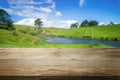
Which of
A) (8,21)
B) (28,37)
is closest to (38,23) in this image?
(28,37)

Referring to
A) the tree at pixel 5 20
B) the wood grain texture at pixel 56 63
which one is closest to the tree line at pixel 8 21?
the tree at pixel 5 20

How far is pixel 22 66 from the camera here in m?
0.77

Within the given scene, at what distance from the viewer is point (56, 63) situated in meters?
0.78

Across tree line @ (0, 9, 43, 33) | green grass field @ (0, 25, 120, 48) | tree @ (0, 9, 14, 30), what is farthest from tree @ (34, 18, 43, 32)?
tree @ (0, 9, 14, 30)

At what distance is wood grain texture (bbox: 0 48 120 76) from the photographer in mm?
770

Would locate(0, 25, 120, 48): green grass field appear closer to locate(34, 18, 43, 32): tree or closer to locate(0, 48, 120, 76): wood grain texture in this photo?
locate(34, 18, 43, 32): tree

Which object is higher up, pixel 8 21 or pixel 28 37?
pixel 8 21

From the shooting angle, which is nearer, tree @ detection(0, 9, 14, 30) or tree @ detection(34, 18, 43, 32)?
tree @ detection(0, 9, 14, 30)

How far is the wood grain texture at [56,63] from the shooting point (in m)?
0.77

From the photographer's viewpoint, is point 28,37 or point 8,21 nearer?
A: point 8,21

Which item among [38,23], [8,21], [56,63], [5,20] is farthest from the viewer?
[38,23]

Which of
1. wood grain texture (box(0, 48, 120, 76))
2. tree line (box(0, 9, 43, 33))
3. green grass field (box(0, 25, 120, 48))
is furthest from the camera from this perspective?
tree line (box(0, 9, 43, 33))

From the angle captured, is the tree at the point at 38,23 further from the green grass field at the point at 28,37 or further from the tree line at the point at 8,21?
the green grass field at the point at 28,37

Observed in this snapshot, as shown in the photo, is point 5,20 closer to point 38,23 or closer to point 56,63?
point 38,23
